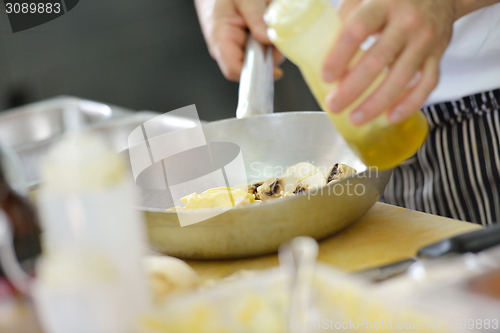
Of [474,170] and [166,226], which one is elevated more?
[166,226]

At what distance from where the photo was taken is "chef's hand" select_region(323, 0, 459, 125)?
55cm

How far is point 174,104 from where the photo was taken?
3.13 meters

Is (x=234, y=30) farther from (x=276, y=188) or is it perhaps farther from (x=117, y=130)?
(x=117, y=130)

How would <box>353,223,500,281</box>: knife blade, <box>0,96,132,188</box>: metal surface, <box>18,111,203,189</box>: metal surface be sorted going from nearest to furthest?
1. <box>353,223,500,281</box>: knife blade
2. <box>18,111,203,189</box>: metal surface
3. <box>0,96,132,188</box>: metal surface

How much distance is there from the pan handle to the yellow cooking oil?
321 mm

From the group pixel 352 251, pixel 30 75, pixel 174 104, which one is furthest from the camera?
pixel 174 104

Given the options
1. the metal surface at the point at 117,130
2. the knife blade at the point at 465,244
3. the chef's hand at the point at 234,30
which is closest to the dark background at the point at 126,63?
the metal surface at the point at 117,130

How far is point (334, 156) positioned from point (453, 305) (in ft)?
1.96

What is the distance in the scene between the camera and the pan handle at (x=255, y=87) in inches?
36.3

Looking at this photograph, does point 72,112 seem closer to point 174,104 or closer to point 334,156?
point 334,156

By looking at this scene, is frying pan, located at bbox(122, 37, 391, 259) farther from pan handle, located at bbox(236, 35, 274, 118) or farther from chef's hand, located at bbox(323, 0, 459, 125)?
pan handle, located at bbox(236, 35, 274, 118)

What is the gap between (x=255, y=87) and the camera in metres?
0.93

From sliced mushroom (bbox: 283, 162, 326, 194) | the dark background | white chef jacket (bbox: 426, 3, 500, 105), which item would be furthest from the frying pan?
the dark background

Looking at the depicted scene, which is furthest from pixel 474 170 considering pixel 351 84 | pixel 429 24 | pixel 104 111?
pixel 104 111
